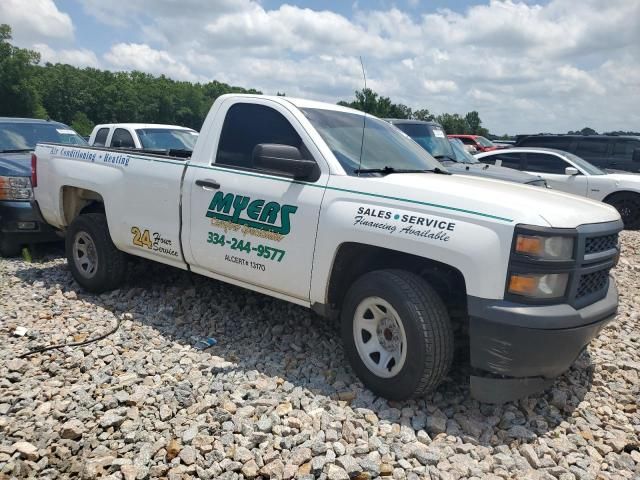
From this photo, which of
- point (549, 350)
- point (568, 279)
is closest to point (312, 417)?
point (549, 350)

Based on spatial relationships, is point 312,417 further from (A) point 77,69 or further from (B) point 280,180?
(A) point 77,69

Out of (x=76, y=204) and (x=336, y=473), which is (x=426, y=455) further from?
(x=76, y=204)

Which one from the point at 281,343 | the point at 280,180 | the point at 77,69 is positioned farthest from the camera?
the point at 77,69

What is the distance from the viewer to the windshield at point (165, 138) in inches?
385

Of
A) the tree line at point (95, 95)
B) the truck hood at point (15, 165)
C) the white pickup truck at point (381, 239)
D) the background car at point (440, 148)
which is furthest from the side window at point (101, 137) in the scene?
Answer: the tree line at point (95, 95)

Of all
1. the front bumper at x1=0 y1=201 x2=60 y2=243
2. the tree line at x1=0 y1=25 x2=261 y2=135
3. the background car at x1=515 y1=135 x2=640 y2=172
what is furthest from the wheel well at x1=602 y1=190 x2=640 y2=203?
the tree line at x1=0 y1=25 x2=261 y2=135

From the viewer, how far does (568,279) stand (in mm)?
3045

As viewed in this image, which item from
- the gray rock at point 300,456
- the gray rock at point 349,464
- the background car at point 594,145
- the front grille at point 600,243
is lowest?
→ the gray rock at point 300,456

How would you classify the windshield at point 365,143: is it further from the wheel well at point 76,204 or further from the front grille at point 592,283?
the wheel well at point 76,204

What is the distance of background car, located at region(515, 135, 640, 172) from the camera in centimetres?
1292

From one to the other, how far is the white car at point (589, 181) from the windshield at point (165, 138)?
702 centimetres

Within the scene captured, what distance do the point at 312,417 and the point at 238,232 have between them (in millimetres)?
1506

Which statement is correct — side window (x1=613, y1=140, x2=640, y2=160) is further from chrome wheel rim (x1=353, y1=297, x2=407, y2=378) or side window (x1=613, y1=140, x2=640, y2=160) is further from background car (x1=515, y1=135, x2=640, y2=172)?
chrome wheel rim (x1=353, y1=297, x2=407, y2=378)

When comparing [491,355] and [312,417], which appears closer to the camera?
[491,355]
